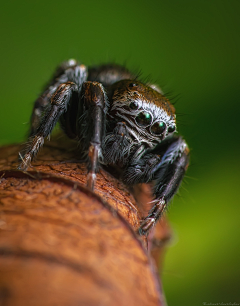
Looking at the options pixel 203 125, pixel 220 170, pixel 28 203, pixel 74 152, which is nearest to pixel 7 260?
pixel 28 203

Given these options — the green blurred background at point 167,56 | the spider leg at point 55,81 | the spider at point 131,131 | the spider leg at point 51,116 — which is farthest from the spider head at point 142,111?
the green blurred background at point 167,56

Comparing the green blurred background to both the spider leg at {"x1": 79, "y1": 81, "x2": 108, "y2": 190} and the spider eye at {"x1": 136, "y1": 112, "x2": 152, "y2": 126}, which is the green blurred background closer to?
the spider eye at {"x1": 136, "y1": 112, "x2": 152, "y2": 126}

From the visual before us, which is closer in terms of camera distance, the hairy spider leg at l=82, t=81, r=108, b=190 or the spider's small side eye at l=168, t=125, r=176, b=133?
the hairy spider leg at l=82, t=81, r=108, b=190

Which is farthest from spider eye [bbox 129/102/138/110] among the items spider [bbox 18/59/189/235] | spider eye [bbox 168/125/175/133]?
spider eye [bbox 168/125/175/133]

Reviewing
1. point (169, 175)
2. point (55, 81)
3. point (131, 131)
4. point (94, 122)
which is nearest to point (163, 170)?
point (169, 175)

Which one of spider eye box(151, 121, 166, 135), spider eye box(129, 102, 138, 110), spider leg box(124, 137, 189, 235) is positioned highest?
spider eye box(129, 102, 138, 110)

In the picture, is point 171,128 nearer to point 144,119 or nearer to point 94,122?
point 144,119
